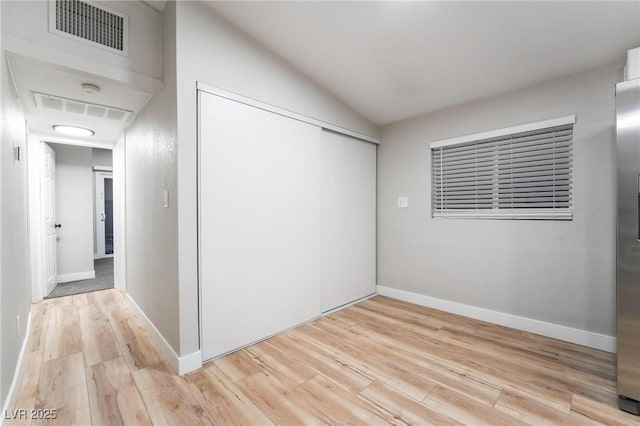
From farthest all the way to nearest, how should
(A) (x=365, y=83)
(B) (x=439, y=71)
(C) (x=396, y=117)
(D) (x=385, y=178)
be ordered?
(D) (x=385, y=178), (C) (x=396, y=117), (A) (x=365, y=83), (B) (x=439, y=71)

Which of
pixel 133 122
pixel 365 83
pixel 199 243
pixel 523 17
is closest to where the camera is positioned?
pixel 523 17

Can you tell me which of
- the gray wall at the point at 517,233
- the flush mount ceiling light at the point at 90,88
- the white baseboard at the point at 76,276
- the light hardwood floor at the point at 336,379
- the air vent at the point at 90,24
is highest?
the air vent at the point at 90,24

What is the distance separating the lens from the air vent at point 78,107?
246cm

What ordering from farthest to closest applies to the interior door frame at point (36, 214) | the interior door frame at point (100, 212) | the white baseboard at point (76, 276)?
the interior door frame at point (100, 212), the white baseboard at point (76, 276), the interior door frame at point (36, 214)

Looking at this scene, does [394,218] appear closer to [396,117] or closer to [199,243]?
[396,117]

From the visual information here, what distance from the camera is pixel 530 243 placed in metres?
2.63

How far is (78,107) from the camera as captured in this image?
268 centimetres

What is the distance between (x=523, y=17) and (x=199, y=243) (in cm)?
279

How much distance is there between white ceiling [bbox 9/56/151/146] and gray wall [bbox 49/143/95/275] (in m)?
1.24

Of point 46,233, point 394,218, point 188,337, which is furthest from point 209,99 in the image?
point 46,233

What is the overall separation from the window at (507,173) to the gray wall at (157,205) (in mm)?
2725

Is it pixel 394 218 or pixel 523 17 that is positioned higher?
pixel 523 17

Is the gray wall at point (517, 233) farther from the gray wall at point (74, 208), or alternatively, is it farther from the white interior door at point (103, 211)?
the white interior door at point (103, 211)

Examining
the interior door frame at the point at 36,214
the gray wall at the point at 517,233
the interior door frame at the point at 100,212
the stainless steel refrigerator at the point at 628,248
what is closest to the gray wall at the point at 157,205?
the interior door frame at the point at 36,214
